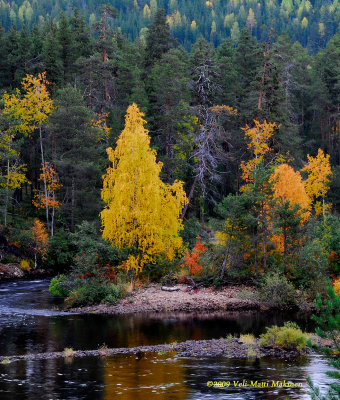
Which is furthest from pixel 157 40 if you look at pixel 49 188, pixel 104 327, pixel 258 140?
pixel 104 327

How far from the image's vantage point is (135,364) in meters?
20.6

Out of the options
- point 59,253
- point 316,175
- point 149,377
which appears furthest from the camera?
point 316,175

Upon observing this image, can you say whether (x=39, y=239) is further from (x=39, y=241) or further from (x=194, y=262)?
(x=194, y=262)

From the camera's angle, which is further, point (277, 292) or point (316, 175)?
point (316, 175)

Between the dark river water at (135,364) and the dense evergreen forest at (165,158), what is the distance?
19.7 feet

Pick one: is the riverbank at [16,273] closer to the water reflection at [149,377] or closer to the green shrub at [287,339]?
the water reflection at [149,377]

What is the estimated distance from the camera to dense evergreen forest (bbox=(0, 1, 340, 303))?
35.5m

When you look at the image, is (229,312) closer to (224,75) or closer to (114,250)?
(114,250)

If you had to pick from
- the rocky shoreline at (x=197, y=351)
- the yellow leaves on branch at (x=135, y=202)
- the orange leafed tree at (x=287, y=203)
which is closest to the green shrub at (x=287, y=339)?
the rocky shoreline at (x=197, y=351)

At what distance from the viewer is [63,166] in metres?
50.0

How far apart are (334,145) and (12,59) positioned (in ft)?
132

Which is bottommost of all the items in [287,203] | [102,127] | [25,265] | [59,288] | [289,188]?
[59,288]

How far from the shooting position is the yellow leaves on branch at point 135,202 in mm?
34844

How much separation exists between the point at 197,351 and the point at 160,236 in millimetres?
14176
